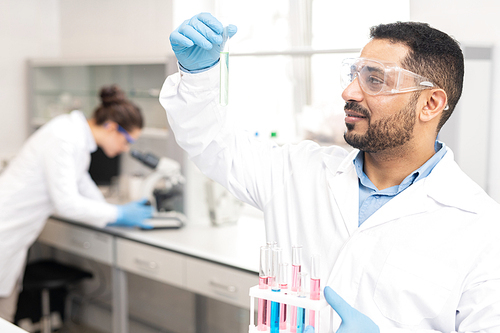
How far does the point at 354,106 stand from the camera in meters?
1.19

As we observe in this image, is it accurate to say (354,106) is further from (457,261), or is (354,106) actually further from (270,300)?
(270,300)

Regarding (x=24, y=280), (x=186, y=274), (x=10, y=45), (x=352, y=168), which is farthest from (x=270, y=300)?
(x=10, y=45)

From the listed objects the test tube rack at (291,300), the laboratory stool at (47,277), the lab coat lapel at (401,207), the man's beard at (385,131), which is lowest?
the laboratory stool at (47,277)

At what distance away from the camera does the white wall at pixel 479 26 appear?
5.91 feet

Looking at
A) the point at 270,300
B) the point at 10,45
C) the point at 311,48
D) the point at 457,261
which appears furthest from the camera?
the point at 10,45

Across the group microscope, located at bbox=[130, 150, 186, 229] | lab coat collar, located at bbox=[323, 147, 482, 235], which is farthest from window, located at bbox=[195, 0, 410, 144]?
lab coat collar, located at bbox=[323, 147, 482, 235]

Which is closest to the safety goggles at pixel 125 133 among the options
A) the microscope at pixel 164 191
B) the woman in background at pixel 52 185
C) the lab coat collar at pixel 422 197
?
the woman in background at pixel 52 185

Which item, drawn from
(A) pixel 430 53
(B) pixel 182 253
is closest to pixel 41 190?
(B) pixel 182 253

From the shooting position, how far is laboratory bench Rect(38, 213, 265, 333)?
2045 mm

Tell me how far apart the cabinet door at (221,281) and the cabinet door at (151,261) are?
6 centimetres

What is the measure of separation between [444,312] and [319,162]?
50 cm

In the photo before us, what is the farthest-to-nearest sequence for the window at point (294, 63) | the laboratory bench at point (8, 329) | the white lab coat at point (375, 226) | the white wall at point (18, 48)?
the white wall at point (18, 48) < the window at point (294, 63) < the laboratory bench at point (8, 329) < the white lab coat at point (375, 226)

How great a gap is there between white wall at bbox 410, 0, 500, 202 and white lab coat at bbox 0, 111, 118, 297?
68.2 inches

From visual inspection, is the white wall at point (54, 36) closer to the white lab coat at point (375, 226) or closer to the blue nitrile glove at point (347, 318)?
the white lab coat at point (375, 226)
